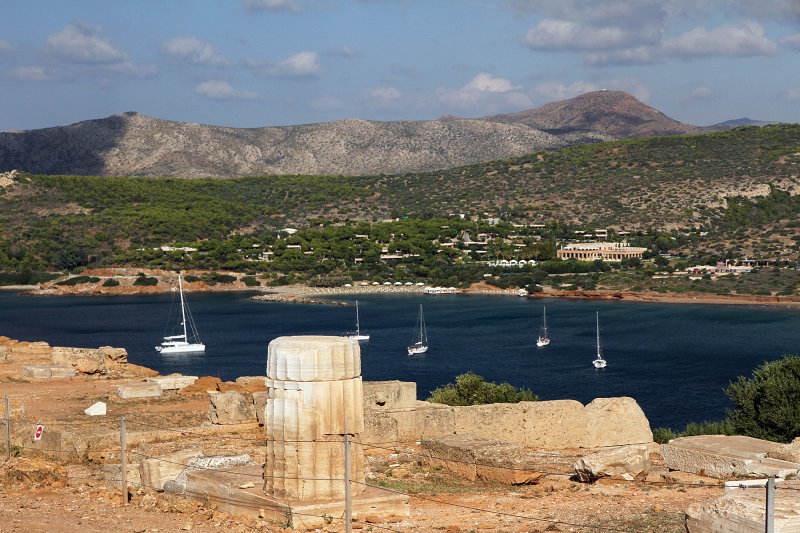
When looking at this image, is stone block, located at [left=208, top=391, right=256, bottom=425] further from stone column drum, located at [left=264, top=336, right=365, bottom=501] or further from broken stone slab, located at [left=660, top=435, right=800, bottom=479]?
broken stone slab, located at [left=660, top=435, right=800, bottom=479]

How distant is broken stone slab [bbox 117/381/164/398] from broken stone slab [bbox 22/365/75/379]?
3341 millimetres

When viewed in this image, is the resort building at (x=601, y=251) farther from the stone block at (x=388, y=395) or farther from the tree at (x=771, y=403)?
the stone block at (x=388, y=395)

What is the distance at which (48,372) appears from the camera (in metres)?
21.3

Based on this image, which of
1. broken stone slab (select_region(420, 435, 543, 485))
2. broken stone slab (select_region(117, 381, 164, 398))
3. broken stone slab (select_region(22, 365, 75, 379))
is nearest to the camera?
broken stone slab (select_region(420, 435, 543, 485))

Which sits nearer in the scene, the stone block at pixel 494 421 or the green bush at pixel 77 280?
the stone block at pixel 494 421

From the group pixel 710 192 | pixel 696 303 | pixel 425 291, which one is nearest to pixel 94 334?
pixel 425 291

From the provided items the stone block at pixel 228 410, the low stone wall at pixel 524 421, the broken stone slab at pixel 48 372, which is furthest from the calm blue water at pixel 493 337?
the stone block at pixel 228 410

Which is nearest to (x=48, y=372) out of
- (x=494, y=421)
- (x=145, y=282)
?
(x=494, y=421)

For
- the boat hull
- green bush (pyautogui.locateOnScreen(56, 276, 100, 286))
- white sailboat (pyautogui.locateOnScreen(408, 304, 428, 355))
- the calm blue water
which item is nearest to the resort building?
the calm blue water

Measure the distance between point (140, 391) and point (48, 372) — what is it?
401 centimetres

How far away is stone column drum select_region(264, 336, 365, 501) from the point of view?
8.66 m

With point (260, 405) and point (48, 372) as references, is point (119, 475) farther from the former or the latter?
point (48, 372)

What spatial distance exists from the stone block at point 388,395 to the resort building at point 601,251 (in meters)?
94.1

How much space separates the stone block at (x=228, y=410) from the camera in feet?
48.7
